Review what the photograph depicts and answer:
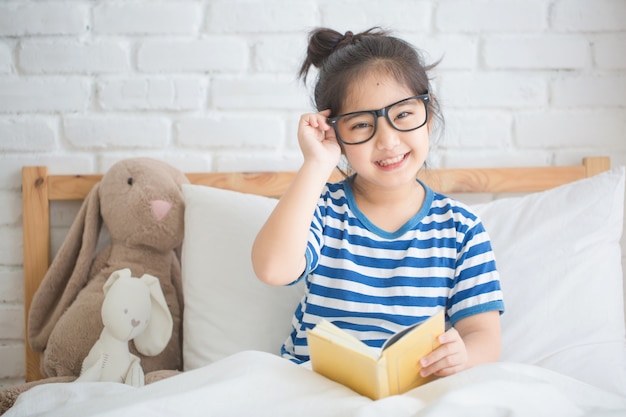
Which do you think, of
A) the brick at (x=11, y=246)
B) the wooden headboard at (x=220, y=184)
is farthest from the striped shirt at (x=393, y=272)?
the brick at (x=11, y=246)

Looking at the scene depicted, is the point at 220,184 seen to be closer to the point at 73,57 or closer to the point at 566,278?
the point at 73,57

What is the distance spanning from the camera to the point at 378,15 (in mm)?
1545

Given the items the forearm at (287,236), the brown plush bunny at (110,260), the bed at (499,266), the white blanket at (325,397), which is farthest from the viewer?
the brown plush bunny at (110,260)

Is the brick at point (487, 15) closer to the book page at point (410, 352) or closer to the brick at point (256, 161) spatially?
the brick at point (256, 161)

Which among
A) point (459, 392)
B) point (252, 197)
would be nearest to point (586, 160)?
point (252, 197)

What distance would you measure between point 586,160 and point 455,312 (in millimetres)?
665

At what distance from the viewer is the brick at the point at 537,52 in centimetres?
155

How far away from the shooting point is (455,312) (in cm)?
111

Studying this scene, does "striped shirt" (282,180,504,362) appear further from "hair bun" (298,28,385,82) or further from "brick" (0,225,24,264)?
"brick" (0,225,24,264)

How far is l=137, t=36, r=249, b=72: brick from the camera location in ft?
5.03

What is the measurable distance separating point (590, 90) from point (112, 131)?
3.83 feet

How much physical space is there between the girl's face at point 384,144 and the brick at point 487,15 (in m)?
0.53

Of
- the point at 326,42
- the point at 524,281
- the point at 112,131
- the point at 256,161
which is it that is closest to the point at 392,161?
the point at 326,42

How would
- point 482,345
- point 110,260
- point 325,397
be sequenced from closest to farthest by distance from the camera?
point 325,397 < point 482,345 < point 110,260
